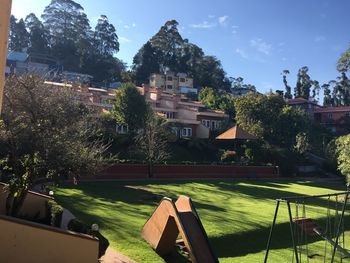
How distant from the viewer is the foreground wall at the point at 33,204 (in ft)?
45.5

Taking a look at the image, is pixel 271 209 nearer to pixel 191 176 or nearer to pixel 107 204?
pixel 107 204

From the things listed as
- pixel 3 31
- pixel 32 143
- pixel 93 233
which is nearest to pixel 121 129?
pixel 32 143

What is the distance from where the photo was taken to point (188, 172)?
130ft

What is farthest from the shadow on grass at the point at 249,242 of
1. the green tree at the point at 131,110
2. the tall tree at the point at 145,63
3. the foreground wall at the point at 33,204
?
the tall tree at the point at 145,63

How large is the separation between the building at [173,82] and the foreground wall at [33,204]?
71.1m

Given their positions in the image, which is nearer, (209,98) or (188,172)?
(188,172)

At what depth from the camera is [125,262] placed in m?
11.9

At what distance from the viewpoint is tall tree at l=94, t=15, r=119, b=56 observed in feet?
348

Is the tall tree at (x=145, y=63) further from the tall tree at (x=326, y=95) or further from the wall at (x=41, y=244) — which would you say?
the wall at (x=41, y=244)

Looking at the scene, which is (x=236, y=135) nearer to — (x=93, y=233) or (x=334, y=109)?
(x=93, y=233)

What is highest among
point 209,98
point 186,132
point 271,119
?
point 209,98

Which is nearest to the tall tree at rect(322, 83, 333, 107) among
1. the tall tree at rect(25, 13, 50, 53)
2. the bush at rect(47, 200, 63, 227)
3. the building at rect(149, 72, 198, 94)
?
the building at rect(149, 72, 198, 94)

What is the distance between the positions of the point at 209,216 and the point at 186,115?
125 ft

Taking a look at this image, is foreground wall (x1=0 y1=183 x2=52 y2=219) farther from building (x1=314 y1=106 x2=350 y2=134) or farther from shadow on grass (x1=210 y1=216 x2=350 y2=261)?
building (x1=314 y1=106 x2=350 y2=134)
